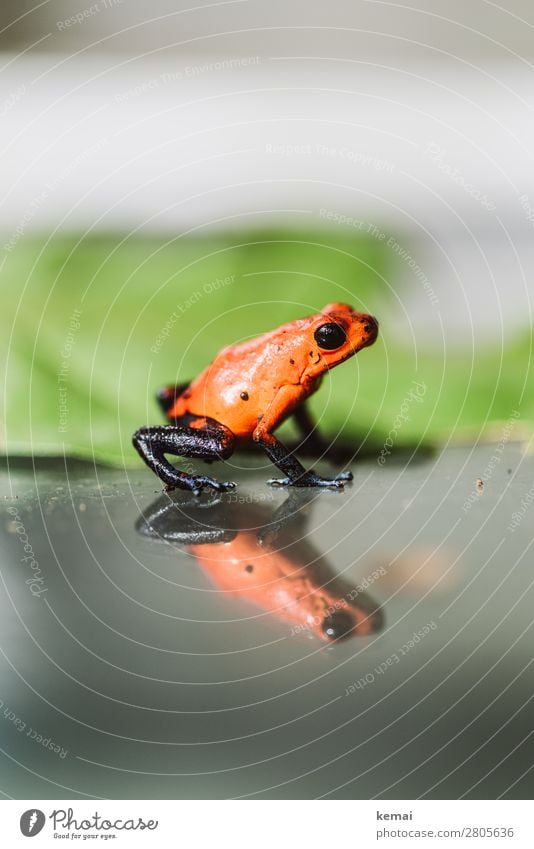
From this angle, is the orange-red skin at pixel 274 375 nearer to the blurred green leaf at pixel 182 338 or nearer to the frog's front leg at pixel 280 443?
the frog's front leg at pixel 280 443

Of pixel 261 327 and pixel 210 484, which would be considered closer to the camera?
pixel 210 484

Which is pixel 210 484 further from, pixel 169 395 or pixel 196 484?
pixel 169 395

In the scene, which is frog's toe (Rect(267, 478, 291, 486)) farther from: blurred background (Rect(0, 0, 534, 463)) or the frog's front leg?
blurred background (Rect(0, 0, 534, 463))

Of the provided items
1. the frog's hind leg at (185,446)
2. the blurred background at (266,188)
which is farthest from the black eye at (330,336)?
the blurred background at (266,188)

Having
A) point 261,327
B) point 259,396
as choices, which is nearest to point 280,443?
point 259,396

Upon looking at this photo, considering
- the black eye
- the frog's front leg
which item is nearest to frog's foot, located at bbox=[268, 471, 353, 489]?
the frog's front leg

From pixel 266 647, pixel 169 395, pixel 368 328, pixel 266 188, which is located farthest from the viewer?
pixel 266 188

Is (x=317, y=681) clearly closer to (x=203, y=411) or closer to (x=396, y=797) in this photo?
(x=396, y=797)
